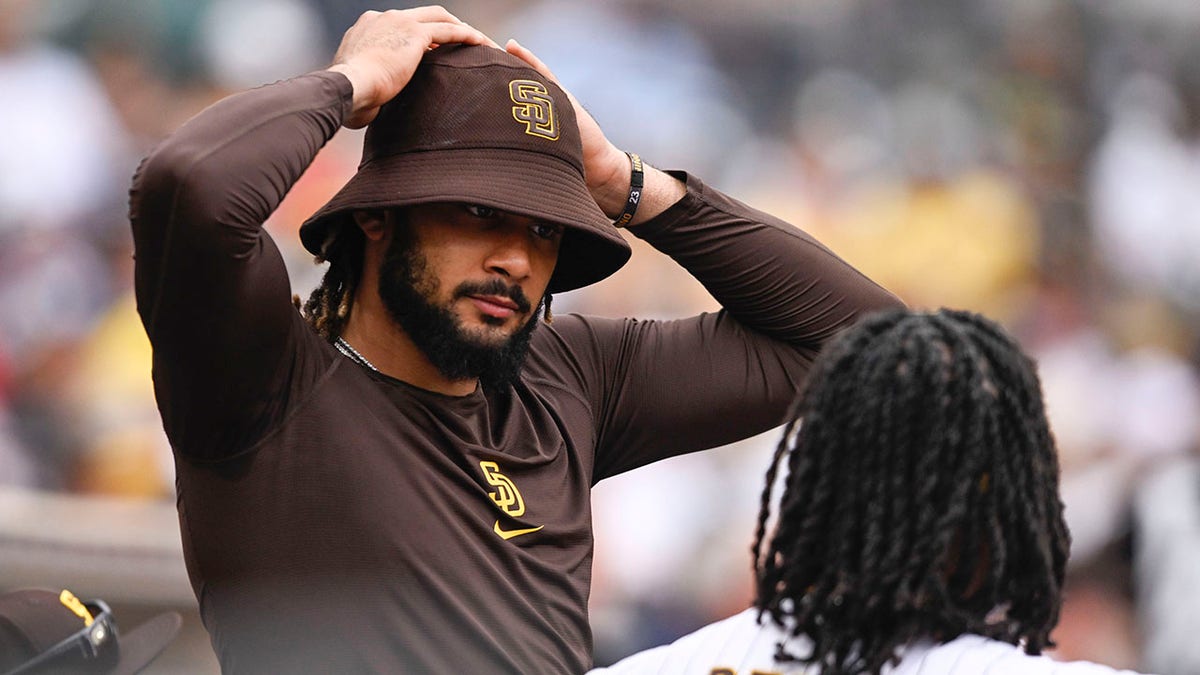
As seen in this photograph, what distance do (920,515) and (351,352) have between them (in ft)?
Answer: 3.60

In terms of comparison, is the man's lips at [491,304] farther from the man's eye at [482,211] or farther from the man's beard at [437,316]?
the man's eye at [482,211]

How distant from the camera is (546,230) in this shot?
8.88ft

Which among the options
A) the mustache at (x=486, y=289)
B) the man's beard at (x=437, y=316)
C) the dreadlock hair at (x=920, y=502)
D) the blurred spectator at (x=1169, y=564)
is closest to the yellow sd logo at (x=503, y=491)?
the man's beard at (x=437, y=316)

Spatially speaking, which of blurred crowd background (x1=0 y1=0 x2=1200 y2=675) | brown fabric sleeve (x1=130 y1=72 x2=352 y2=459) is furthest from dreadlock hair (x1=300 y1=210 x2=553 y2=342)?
blurred crowd background (x1=0 y1=0 x2=1200 y2=675)

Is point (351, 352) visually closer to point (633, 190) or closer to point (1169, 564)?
point (633, 190)

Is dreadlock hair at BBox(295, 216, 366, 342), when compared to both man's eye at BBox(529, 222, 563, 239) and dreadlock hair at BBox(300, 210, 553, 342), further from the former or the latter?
man's eye at BBox(529, 222, 563, 239)

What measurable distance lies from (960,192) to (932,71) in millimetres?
607

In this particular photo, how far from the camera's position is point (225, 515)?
235 cm

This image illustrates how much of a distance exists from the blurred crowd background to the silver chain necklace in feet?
8.81

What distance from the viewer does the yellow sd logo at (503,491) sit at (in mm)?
2551

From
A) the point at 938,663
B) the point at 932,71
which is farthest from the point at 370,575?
the point at 932,71

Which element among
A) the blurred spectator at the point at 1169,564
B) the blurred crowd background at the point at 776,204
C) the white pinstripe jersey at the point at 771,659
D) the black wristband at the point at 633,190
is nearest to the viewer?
the white pinstripe jersey at the point at 771,659

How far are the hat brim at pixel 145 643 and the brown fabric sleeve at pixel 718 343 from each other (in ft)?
2.81

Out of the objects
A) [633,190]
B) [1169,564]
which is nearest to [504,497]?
[633,190]
